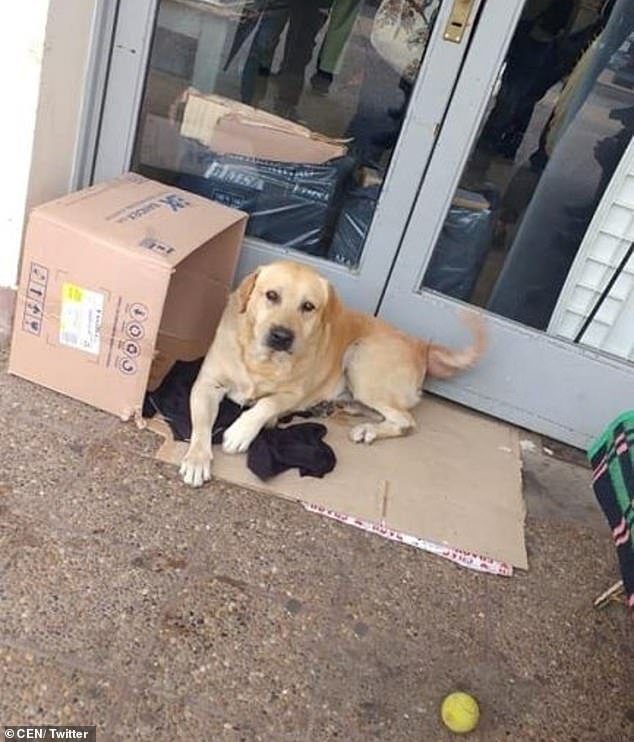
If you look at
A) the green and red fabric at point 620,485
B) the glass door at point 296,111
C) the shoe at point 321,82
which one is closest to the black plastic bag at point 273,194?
the glass door at point 296,111

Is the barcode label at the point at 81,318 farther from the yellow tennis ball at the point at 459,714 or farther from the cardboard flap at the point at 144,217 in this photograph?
the yellow tennis ball at the point at 459,714

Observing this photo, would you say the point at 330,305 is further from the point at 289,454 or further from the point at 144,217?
the point at 144,217

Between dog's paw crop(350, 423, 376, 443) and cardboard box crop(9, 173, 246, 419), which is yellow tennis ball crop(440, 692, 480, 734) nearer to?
dog's paw crop(350, 423, 376, 443)

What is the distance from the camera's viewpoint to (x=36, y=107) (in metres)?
2.94

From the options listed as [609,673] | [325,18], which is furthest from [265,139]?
[609,673]

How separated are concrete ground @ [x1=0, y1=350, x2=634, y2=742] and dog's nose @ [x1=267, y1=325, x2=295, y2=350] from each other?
48 cm

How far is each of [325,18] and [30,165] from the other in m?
1.21

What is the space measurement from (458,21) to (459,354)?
1.18 metres

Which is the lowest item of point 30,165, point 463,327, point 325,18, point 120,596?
point 120,596

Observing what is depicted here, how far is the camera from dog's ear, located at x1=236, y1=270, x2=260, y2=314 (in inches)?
114

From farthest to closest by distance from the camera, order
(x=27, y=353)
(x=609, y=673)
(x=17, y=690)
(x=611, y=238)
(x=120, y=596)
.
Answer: (x=611, y=238), (x=27, y=353), (x=609, y=673), (x=120, y=596), (x=17, y=690)

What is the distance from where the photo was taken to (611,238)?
135 inches

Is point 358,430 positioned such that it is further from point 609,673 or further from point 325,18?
point 325,18

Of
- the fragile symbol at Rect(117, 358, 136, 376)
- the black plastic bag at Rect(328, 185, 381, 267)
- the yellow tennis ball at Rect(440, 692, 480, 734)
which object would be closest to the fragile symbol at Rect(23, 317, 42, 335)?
the fragile symbol at Rect(117, 358, 136, 376)
